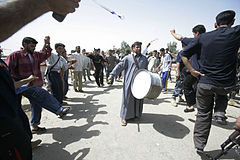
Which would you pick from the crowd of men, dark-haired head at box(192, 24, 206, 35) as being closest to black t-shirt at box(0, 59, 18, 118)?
the crowd of men

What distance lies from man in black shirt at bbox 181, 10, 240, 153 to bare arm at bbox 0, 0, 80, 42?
7.12ft

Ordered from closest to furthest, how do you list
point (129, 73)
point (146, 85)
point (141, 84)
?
point (146, 85) → point (141, 84) → point (129, 73)

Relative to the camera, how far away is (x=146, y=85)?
2.77 meters

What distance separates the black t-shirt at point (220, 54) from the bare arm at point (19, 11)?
216cm

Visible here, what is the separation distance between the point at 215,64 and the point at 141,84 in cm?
142

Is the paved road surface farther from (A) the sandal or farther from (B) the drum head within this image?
(B) the drum head

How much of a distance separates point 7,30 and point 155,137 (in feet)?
9.75

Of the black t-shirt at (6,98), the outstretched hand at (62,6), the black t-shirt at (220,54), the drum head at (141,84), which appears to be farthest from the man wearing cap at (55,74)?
the black t-shirt at (220,54)

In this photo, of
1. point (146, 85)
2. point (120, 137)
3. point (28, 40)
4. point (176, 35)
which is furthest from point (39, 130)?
point (176, 35)

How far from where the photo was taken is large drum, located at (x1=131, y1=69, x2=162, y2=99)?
8.75ft

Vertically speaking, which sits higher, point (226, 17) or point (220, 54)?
point (226, 17)

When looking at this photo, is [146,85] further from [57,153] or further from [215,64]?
[57,153]

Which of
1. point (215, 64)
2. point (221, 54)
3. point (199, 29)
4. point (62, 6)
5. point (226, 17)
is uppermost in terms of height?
point (199, 29)

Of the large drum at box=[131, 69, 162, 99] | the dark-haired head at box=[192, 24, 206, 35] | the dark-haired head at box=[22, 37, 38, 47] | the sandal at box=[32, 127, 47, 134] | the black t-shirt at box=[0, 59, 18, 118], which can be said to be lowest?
the sandal at box=[32, 127, 47, 134]
